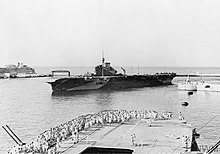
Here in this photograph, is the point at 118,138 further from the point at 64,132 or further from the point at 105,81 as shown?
the point at 105,81

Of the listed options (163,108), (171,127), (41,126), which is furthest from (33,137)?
(163,108)

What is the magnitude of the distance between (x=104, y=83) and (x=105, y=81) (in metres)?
0.86

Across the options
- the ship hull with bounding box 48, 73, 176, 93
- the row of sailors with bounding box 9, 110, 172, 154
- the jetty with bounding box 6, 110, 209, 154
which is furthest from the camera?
the ship hull with bounding box 48, 73, 176, 93

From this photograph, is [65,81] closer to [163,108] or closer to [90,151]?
[163,108]

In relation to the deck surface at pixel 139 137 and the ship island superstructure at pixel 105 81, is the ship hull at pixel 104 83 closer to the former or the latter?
the ship island superstructure at pixel 105 81

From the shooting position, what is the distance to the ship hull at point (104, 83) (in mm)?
94938

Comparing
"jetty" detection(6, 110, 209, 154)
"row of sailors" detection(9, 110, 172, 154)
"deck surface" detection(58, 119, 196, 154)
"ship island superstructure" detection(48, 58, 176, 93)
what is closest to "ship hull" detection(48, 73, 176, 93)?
"ship island superstructure" detection(48, 58, 176, 93)

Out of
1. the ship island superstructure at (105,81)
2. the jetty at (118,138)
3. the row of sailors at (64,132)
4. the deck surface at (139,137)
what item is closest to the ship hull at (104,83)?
the ship island superstructure at (105,81)

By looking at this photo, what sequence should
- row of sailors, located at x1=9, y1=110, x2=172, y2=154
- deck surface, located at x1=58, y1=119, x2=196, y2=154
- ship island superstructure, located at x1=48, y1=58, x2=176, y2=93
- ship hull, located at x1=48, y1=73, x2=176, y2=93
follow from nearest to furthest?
row of sailors, located at x1=9, y1=110, x2=172, y2=154
deck surface, located at x1=58, y1=119, x2=196, y2=154
ship hull, located at x1=48, y1=73, x2=176, y2=93
ship island superstructure, located at x1=48, y1=58, x2=176, y2=93

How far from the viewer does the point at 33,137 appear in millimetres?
34625

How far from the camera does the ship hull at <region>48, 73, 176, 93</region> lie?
3738 inches

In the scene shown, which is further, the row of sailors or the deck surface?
the deck surface

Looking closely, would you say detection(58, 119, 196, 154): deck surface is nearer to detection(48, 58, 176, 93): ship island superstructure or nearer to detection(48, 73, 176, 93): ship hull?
detection(48, 73, 176, 93): ship hull

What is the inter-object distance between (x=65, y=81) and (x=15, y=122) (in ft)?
168
